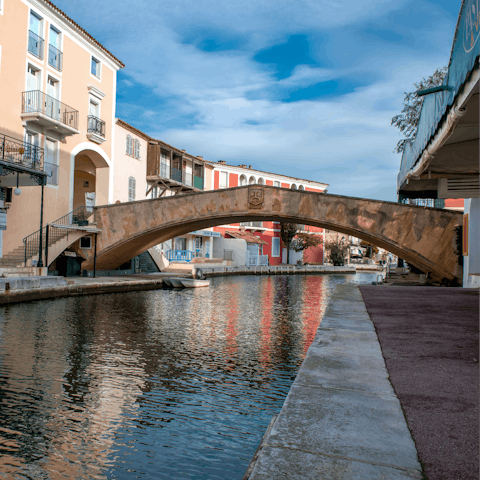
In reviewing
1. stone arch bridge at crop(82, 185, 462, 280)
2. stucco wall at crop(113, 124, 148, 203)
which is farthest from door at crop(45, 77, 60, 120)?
stucco wall at crop(113, 124, 148, 203)

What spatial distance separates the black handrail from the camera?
20547 mm

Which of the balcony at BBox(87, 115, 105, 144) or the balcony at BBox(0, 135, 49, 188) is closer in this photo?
the balcony at BBox(0, 135, 49, 188)

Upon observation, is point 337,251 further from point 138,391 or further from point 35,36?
point 138,391

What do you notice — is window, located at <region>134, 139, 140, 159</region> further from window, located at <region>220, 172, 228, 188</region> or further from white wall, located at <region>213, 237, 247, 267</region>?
window, located at <region>220, 172, 228, 188</region>

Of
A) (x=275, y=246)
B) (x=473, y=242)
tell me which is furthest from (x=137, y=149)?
(x=275, y=246)

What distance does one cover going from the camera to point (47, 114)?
22156 millimetres

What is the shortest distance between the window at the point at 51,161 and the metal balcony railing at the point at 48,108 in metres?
1.29

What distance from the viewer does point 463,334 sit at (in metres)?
5.73

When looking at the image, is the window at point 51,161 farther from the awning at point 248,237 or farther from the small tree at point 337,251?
Result: the small tree at point 337,251

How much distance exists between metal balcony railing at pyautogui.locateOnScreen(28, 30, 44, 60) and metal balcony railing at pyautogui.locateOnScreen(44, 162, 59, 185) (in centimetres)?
521

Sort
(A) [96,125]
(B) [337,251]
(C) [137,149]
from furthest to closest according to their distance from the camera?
1. (B) [337,251]
2. (C) [137,149]
3. (A) [96,125]

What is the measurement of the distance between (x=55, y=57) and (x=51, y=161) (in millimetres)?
5348

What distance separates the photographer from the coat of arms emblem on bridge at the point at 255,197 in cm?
2234

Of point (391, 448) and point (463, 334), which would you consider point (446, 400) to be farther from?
point (463, 334)
